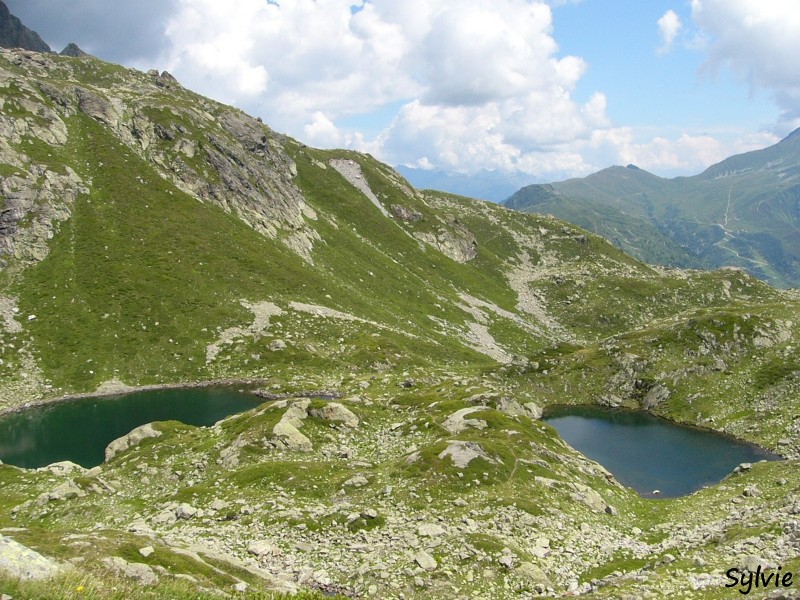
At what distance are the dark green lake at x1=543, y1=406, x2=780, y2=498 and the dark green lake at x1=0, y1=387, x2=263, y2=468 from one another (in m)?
51.6

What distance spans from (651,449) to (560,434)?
40.8 feet

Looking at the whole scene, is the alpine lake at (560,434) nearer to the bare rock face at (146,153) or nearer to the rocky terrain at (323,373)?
the rocky terrain at (323,373)

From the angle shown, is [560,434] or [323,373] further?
[323,373]

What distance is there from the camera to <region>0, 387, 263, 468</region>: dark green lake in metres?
62.1

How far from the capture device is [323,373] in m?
91.4

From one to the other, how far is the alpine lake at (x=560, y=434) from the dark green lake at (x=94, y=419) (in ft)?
0.35

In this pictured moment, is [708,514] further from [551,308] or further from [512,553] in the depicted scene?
[551,308]

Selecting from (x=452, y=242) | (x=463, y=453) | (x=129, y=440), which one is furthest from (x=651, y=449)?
(x=452, y=242)

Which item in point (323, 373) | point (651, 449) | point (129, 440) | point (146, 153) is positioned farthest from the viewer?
point (146, 153)

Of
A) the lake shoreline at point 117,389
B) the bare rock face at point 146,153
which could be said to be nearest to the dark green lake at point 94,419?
the lake shoreline at point 117,389

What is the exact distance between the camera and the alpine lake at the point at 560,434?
194ft

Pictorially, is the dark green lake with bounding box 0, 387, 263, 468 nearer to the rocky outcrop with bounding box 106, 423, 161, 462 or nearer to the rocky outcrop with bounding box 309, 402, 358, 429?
the rocky outcrop with bounding box 106, 423, 161, 462

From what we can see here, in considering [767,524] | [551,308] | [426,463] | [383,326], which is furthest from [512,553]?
[551,308]

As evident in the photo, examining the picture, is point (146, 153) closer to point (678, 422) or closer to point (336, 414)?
point (336, 414)
